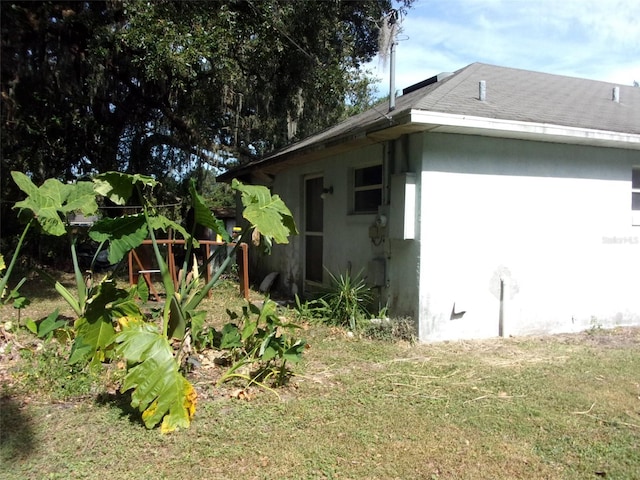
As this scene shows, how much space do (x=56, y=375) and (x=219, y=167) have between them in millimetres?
12235

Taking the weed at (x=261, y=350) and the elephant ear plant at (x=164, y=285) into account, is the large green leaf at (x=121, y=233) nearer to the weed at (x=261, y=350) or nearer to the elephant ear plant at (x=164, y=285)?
the elephant ear plant at (x=164, y=285)

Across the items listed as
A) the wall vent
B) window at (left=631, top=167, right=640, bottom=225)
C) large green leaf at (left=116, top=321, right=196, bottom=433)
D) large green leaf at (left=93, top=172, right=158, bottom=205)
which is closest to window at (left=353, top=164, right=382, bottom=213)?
the wall vent

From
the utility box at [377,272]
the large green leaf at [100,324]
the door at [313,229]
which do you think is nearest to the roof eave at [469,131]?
the door at [313,229]

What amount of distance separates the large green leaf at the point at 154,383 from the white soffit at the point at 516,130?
3793mm

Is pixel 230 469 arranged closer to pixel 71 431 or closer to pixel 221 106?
pixel 71 431

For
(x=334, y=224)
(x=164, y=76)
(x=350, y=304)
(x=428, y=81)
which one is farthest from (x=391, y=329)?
(x=164, y=76)

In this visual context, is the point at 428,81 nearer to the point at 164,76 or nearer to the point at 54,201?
the point at 164,76

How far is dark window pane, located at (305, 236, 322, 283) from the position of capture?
30.3ft

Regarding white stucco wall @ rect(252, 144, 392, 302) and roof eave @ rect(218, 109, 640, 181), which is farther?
white stucco wall @ rect(252, 144, 392, 302)

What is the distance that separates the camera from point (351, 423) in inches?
149

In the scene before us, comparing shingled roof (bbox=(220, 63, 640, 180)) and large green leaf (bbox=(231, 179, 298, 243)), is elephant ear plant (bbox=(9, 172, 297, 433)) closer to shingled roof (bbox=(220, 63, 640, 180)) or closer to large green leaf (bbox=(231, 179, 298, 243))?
large green leaf (bbox=(231, 179, 298, 243))

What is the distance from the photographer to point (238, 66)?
34.3 ft

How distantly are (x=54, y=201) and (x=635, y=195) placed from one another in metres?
8.33

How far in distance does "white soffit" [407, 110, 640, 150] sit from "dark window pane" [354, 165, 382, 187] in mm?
1390
